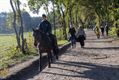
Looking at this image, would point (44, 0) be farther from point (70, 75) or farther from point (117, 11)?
point (70, 75)

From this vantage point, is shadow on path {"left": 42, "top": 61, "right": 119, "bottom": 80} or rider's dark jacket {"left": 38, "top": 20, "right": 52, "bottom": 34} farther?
rider's dark jacket {"left": 38, "top": 20, "right": 52, "bottom": 34}

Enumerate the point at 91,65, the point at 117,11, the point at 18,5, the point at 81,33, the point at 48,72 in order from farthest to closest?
the point at 117,11 → the point at 81,33 → the point at 18,5 → the point at 91,65 → the point at 48,72

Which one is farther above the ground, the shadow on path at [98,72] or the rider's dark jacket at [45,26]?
the rider's dark jacket at [45,26]

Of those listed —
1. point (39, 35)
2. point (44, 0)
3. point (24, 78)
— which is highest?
point (44, 0)

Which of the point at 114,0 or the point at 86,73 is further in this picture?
the point at 114,0

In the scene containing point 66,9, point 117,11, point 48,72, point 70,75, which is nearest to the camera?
point 70,75

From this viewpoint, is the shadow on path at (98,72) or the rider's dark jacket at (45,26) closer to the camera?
the shadow on path at (98,72)

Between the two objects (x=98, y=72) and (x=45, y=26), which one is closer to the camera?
(x=98, y=72)

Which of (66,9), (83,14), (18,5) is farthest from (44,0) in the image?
(83,14)

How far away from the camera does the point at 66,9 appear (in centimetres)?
5744

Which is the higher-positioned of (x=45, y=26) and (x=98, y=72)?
(x=45, y=26)

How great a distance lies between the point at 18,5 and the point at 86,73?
1460cm

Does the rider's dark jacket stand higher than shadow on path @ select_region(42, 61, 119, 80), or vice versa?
the rider's dark jacket

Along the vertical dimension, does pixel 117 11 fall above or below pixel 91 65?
above
